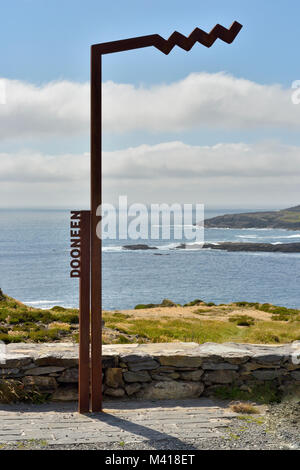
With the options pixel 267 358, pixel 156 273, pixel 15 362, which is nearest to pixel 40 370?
pixel 15 362

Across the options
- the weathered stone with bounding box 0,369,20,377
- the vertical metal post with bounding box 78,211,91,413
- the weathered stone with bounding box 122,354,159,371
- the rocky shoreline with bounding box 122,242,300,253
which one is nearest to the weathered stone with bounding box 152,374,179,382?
the weathered stone with bounding box 122,354,159,371

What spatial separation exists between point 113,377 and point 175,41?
402 centimetres

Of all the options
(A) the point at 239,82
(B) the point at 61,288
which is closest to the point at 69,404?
(B) the point at 61,288

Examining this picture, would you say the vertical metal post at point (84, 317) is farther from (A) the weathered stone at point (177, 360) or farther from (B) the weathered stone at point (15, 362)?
(A) the weathered stone at point (177, 360)

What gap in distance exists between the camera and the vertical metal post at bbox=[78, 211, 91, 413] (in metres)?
5.41

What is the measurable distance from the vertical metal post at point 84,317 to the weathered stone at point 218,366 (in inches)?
57.9

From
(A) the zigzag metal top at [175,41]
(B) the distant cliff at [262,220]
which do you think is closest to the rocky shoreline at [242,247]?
(B) the distant cliff at [262,220]

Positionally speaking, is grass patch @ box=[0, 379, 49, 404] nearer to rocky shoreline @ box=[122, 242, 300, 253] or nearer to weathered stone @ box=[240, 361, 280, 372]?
weathered stone @ box=[240, 361, 280, 372]

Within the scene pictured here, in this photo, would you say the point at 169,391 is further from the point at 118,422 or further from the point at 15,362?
the point at 15,362

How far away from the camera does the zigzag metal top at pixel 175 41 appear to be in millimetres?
5441

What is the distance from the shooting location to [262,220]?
4065 inches

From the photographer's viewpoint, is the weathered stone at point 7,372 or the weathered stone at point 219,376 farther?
the weathered stone at point 219,376
